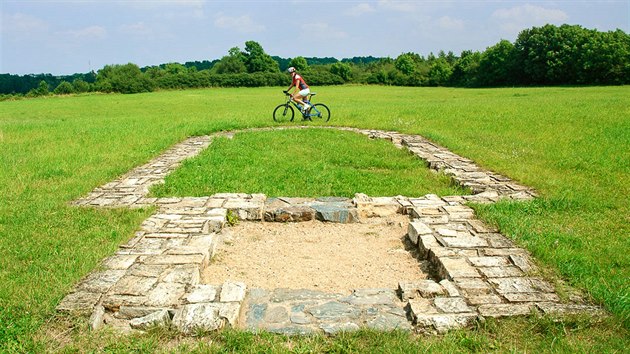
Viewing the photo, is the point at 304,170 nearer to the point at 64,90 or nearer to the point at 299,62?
the point at 64,90

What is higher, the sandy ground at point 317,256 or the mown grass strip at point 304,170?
the mown grass strip at point 304,170

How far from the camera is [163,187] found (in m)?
7.52


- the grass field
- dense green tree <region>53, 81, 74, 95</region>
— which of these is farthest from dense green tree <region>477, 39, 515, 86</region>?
dense green tree <region>53, 81, 74, 95</region>

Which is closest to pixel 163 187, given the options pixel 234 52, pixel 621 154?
pixel 621 154

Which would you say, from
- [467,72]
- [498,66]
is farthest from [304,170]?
[467,72]

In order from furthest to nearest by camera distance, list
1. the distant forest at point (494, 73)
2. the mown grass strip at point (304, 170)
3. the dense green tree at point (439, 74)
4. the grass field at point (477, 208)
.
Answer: the dense green tree at point (439, 74) < the distant forest at point (494, 73) < the mown grass strip at point (304, 170) < the grass field at point (477, 208)

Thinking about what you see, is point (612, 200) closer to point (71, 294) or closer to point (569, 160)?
point (569, 160)

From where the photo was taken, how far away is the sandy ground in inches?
183

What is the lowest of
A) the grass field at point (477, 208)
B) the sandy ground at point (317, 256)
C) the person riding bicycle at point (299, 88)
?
the sandy ground at point (317, 256)

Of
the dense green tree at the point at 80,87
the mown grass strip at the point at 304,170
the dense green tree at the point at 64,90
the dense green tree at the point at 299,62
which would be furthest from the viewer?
the dense green tree at the point at 299,62

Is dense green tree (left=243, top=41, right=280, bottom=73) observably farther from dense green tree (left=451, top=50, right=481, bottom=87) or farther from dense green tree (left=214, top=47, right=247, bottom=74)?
dense green tree (left=451, top=50, right=481, bottom=87)

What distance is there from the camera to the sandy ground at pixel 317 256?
4.65 metres

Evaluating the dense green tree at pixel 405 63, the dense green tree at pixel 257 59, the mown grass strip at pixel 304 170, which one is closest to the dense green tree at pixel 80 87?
the dense green tree at pixel 257 59

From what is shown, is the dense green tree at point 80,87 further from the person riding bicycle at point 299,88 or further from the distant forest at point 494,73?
the person riding bicycle at point 299,88
